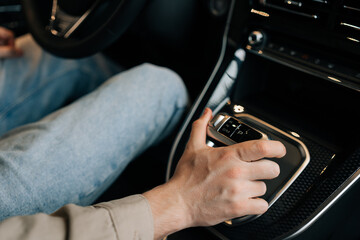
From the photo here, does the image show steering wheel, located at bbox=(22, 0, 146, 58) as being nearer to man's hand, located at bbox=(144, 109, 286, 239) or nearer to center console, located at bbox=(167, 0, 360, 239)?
center console, located at bbox=(167, 0, 360, 239)

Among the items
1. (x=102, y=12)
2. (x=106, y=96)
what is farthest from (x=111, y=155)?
(x=102, y=12)

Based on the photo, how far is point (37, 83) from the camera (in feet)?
2.62

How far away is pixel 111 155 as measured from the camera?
604 mm

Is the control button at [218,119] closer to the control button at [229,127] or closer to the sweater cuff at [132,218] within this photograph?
the control button at [229,127]

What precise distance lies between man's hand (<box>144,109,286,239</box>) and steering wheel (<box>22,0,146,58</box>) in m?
0.36

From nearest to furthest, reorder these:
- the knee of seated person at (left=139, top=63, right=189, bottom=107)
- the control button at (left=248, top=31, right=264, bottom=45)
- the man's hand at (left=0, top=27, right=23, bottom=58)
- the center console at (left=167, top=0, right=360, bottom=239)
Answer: the center console at (left=167, top=0, right=360, bottom=239), the control button at (left=248, top=31, right=264, bottom=45), the knee of seated person at (left=139, top=63, right=189, bottom=107), the man's hand at (left=0, top=27, right=23, bottom=58)

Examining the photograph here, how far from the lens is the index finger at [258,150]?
1.47 feet

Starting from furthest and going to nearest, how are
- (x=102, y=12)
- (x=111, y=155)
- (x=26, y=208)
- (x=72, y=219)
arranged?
(x=102, y=12), (x=111, y=155), (x=26, y=208), (x=72, y=219)

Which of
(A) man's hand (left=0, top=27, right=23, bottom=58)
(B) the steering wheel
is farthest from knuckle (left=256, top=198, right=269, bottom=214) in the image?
(A) man's hand (left=0, top=27, right=23, bottom=58)

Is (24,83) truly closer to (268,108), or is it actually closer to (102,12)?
(102,12)

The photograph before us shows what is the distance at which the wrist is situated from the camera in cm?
45

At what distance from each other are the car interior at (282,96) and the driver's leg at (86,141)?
3.3 inches

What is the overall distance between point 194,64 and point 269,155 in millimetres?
705

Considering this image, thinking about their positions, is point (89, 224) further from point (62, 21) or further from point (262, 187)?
point (62, 21)
